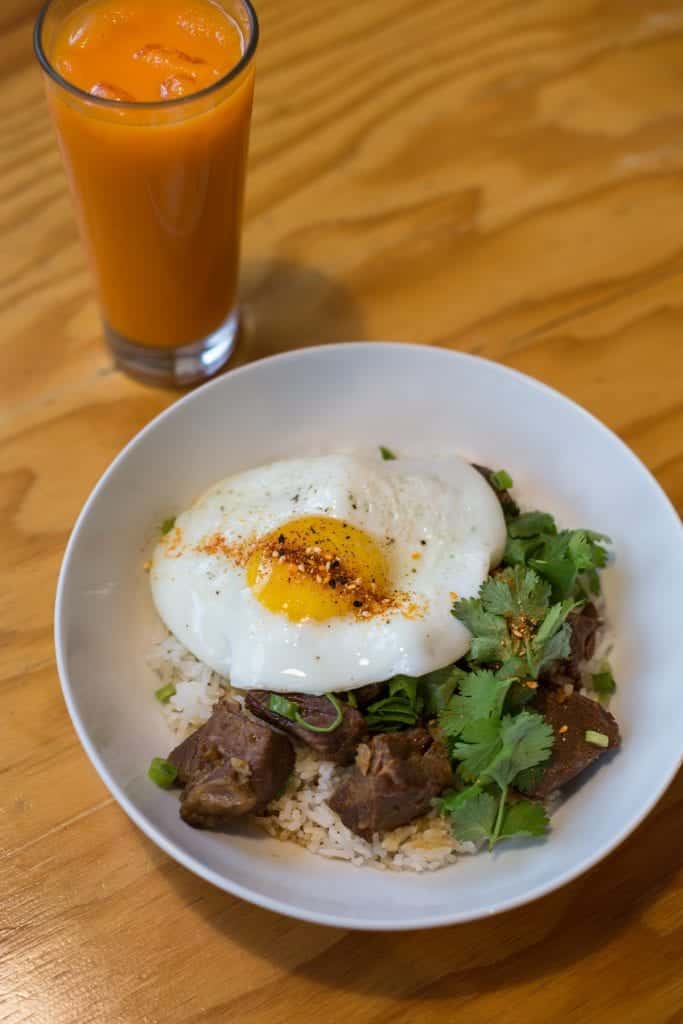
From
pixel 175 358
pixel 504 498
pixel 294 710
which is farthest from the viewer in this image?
pixel 175 358

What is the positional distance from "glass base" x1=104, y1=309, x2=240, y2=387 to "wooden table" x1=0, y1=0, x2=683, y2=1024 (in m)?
0.06

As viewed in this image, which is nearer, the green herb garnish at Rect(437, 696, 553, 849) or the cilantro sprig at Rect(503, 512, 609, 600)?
the green herb garnish at Rect(437, 696, 553, 849)

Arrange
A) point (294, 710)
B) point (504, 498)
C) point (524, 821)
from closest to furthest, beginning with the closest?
point (524, 821), point (294, 710), point (504, 498)

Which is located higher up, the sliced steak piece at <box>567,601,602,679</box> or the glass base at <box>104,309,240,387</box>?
the glass base at <box>104,309,240,387</box>

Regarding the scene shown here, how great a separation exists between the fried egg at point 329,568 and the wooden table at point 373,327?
16.6 inches

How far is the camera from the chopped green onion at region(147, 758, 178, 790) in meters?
2.09

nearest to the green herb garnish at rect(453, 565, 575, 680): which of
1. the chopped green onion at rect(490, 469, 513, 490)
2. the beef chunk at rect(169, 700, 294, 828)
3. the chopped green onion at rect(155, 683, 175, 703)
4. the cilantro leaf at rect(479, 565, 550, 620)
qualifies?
the cilantro leaf at rect(479, 565, 550, 620)

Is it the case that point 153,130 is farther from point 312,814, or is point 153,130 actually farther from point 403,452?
point 312,814

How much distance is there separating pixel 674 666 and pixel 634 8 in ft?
8.95

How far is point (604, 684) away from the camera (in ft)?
7.66

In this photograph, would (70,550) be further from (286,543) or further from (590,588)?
(590,588)

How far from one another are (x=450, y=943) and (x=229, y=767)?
1.89ft

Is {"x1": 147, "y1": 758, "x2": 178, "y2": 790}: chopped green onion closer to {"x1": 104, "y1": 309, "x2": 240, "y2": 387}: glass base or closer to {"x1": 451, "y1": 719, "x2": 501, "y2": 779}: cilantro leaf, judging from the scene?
{"x1": 451, "y1": 719, "x2": 501, "y2": 779}: cilantro leaf

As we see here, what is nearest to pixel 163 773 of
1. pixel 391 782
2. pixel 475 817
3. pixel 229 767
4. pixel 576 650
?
pixel 229 767
